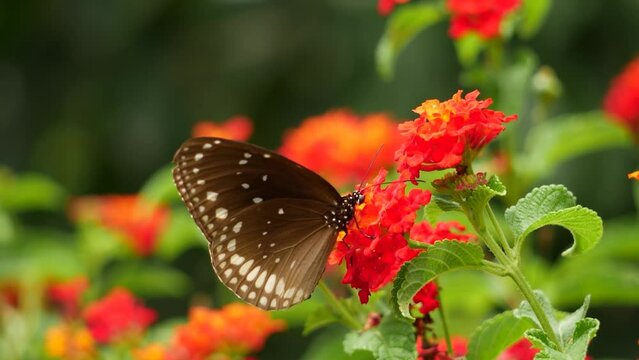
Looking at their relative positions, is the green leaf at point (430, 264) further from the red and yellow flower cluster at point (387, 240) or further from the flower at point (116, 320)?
the flower at point (116, 320)

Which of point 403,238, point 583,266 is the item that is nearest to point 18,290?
point 583,266

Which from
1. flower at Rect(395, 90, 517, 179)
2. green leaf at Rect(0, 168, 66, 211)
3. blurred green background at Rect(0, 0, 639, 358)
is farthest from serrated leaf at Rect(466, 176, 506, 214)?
blurred green background at Rect(0, 0, 639, 358)

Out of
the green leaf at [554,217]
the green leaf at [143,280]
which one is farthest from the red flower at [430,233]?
the green leaf at [143,280]

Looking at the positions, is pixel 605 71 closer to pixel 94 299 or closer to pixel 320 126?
pixel 320 126

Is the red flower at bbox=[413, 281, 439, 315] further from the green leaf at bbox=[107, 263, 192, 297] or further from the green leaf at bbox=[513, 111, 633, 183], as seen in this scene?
the green leaf at bbox=[107, 263, 192, 297]

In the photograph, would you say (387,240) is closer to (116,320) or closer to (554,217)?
(554,217)

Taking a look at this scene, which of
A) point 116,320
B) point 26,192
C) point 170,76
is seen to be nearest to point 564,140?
point 116,320
